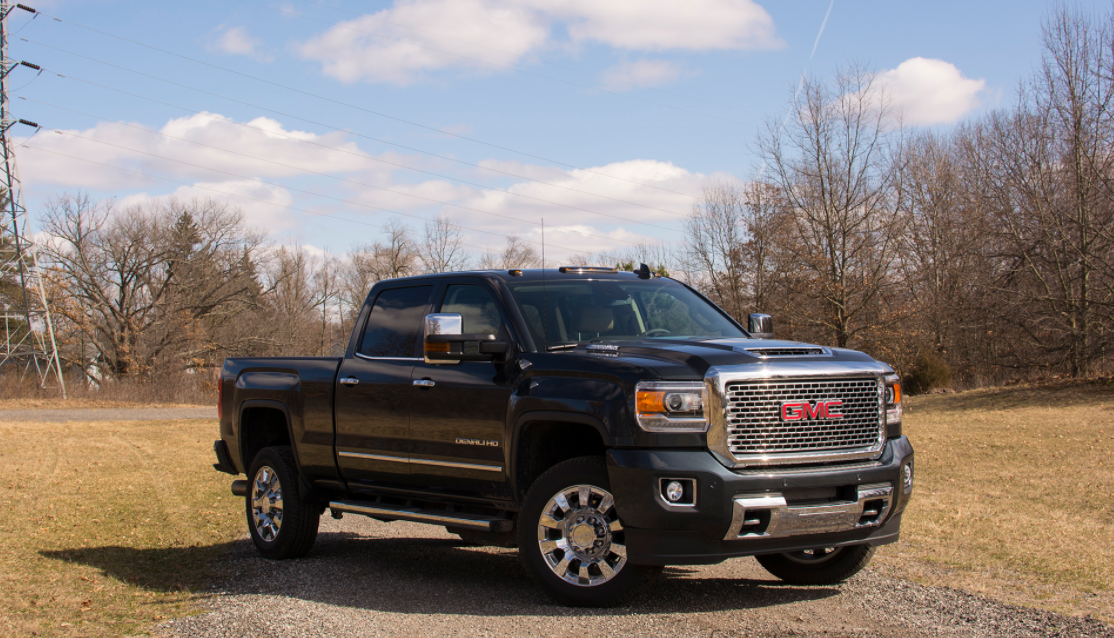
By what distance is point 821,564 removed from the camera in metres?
6.34

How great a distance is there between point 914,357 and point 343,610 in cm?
3280

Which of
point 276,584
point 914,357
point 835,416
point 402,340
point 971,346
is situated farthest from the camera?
point 971,346

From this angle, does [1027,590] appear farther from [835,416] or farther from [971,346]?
[971,346]

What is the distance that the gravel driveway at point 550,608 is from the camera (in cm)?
514

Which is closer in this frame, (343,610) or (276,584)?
(343,610)

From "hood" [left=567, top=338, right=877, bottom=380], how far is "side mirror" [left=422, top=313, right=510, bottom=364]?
48 cm

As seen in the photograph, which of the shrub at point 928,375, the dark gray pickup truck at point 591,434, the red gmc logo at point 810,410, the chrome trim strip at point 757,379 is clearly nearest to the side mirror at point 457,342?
Answer: the dark gray pickup truck at point 591,434

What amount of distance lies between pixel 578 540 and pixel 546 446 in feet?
2.43

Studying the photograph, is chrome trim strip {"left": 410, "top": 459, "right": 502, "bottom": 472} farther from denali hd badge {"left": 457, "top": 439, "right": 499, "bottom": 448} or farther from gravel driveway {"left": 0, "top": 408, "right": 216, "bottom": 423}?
gravel driveway {"left": 0, "top": 408, "right": 216, "bottom": 423}

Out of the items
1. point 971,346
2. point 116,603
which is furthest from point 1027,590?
point 971,346

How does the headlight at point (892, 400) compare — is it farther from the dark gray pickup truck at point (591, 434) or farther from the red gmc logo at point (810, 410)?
the red gmc logo at point (810, 410)

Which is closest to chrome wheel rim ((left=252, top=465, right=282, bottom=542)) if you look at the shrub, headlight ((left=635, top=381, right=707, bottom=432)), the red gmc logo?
headlight ((left=635, top=381, right=707, bottom=432))

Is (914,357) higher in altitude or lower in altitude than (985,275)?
lower

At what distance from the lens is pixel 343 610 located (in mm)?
5758
